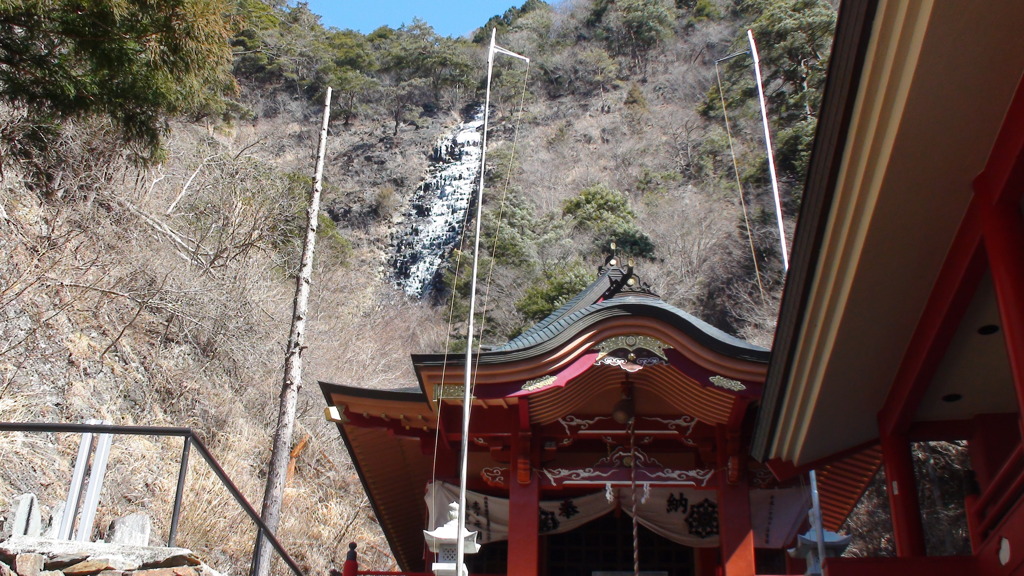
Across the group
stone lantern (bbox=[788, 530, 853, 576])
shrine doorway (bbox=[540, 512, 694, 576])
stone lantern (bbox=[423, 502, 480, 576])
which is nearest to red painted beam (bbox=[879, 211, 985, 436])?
stone lantern (bbox=[788, 530, 853, 576])

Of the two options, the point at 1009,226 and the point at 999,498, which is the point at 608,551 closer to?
the point at 999,498

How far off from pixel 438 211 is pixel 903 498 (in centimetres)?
3458

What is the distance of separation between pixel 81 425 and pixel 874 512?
13873 millimetres

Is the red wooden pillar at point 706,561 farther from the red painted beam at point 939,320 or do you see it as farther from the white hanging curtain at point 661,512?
the red painted beam at point 939,320

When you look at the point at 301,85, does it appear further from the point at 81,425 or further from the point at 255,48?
the point at 81,425

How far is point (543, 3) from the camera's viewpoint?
2286 inches

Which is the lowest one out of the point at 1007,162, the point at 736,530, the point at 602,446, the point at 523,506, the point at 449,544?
the point at 449,544

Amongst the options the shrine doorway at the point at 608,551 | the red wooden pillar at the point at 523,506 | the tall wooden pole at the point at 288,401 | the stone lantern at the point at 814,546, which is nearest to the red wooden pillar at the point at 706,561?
the shrine doorway at the point at 608,551

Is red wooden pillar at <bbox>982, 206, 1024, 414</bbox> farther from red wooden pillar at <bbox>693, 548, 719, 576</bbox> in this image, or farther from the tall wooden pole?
the tall wooden pole

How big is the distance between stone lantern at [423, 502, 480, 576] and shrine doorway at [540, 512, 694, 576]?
7.80ft

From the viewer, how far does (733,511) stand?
7379 millimetres

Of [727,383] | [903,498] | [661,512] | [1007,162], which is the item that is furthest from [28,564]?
[661,512]

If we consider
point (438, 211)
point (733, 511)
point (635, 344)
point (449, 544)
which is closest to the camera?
point (449, 544)

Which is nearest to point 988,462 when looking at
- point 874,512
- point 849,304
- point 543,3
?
point 849,304
